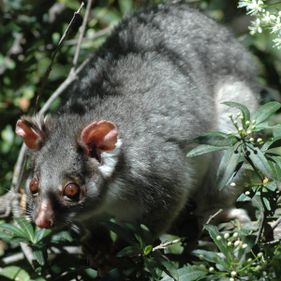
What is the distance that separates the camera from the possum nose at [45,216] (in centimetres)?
525

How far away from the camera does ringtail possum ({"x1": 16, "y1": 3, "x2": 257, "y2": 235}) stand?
18.2 ft

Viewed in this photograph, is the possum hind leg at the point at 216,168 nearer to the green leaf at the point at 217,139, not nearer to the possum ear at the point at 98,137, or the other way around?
the possum ear at the point at 98,137

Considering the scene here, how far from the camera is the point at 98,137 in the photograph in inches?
216

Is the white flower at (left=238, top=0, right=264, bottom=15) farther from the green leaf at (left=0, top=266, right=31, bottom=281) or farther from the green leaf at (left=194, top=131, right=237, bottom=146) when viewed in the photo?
the green leaf at (left=0, top=266, right=31, bottom=281)

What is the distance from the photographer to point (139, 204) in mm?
6027

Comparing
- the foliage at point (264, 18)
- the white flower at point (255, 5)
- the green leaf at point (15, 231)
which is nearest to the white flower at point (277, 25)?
the foliage at point (264, 18)

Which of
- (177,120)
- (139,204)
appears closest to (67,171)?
(139,204)

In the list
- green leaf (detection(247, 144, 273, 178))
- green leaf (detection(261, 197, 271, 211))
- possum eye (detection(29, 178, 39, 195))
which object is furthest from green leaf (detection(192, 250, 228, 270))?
possum eye (detection(29, 178, 39, 195))

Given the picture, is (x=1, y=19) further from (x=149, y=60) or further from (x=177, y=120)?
(x=177, y=120)

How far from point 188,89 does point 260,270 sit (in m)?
2.57

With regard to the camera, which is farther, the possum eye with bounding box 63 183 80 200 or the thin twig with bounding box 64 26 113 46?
the thin twig with bounding box 64 26 113 46

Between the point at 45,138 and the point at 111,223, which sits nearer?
the point at 111,223

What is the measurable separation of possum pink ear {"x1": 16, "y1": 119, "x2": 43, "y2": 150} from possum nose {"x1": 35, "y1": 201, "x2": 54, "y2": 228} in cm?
58

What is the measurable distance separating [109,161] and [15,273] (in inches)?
45.3
